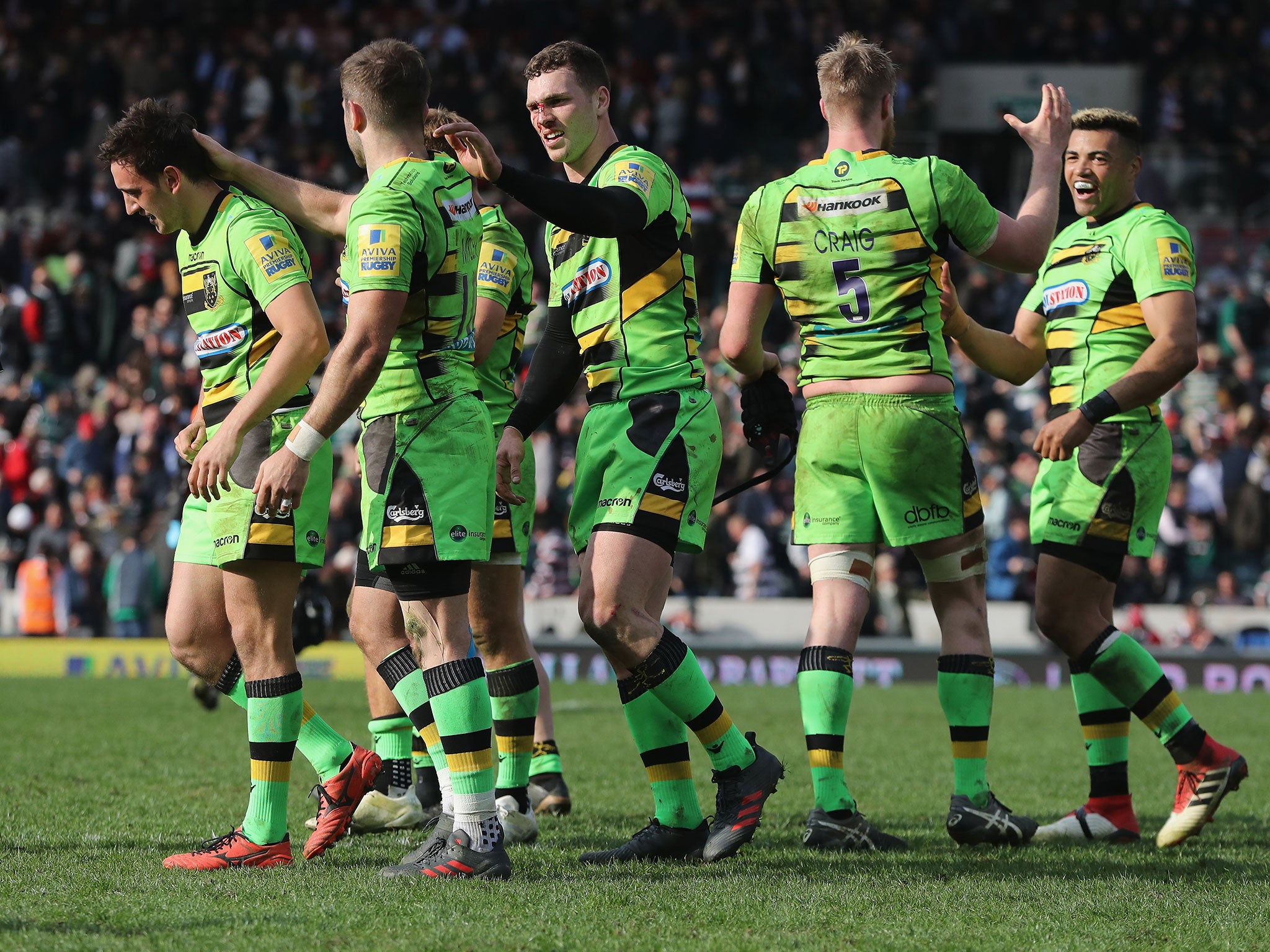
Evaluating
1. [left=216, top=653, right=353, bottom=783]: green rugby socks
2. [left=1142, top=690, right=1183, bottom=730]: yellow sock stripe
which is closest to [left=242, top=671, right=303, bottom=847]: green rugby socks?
[left=216, top=653, right=353, bottom=783]: green rugby socks

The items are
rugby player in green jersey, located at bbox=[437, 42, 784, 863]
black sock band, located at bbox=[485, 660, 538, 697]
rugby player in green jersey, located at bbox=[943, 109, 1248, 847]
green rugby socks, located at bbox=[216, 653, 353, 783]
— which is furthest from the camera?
black sock band, located at bbox=[485, 660, 538, 697]

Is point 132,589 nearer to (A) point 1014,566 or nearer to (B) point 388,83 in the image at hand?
(A) point 1014,566

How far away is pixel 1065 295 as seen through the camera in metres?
6.12

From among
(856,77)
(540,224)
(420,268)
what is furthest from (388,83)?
(540,224)

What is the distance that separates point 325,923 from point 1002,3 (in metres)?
26.9

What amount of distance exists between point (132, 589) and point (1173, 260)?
45.2 feet

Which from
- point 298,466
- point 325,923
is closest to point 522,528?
point 298,466

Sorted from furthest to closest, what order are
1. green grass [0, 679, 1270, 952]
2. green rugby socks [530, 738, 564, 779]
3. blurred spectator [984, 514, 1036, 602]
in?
blurred spectator [984, 514, 1036, 602]
green rugby socks [530, 738, 564, 779]
green grass [0, 679, 1270, 952]

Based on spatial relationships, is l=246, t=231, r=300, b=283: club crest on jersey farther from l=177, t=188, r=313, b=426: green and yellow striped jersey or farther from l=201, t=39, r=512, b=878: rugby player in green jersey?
l=201, t=39, r=512, b=878: rugby player in green jersey

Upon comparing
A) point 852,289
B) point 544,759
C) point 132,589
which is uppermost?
point 852,289

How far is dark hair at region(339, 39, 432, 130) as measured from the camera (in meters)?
4.71

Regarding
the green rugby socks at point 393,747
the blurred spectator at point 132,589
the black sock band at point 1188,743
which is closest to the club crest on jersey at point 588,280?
the green rugby socks at point 393,747

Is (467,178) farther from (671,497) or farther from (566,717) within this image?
(566,717)

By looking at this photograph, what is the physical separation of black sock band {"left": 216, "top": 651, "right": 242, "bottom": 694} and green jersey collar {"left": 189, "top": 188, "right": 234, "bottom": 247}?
1.47 meters
